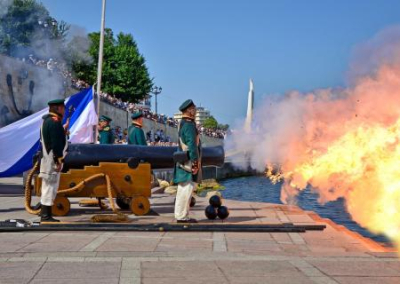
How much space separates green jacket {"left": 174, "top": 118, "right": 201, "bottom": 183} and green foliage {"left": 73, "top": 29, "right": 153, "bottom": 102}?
172ft

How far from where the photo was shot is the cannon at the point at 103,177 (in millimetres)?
9078

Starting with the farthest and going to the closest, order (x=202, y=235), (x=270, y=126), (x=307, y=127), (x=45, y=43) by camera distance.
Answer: (x=45, y=43) → (x=270, y=126) → (x=307, y=127) → (x=202, y=235)

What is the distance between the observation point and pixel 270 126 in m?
12.4

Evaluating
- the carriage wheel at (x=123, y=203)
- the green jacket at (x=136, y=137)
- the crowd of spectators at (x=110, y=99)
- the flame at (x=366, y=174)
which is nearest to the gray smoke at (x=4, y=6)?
the crowd of spectators at (x=110, y=99)

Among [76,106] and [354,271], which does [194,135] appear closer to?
[354,271]

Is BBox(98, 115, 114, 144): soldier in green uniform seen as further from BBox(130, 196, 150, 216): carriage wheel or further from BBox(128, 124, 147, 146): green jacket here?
BBox(130, 196, 150, 216): carriage wheel

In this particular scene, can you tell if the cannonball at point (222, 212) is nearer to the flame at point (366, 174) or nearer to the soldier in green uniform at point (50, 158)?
the flame at point (366, 174)

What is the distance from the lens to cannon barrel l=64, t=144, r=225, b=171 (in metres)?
9.44

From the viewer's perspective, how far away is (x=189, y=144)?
8.12m

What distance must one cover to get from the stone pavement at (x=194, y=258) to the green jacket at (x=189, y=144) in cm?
89

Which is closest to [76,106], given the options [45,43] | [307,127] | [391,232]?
[307,127]

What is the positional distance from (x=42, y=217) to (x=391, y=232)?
17.2ft

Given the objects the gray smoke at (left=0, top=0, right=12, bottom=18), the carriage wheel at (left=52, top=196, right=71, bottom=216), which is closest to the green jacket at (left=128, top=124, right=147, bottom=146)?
the carriage wheel at (left=52, top=196, right=71, bottom=216)

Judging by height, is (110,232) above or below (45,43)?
below
